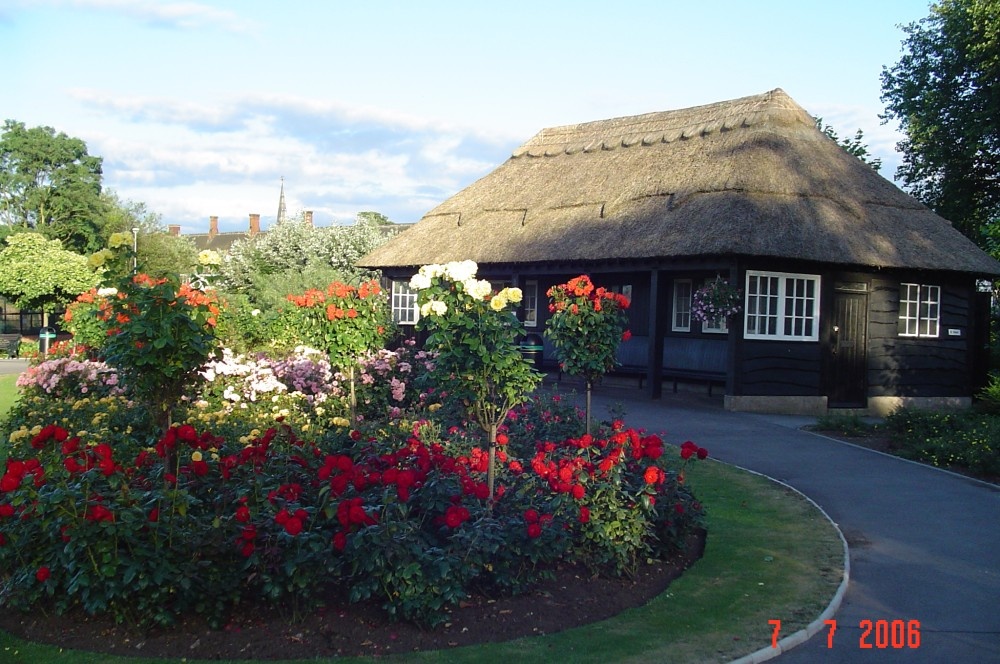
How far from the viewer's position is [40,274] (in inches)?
1565

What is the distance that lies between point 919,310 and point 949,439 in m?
7.31

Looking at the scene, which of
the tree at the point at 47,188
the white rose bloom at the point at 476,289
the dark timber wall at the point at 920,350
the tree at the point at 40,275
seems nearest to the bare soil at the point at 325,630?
the white rose bloom at the point at 476,289

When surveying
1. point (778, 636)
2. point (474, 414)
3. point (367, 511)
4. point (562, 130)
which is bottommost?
point (778, 636)

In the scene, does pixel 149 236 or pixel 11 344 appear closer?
pixel 11 344

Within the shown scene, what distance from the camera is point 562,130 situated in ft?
90.8

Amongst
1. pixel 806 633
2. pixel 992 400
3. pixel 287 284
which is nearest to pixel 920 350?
pixel 992 400

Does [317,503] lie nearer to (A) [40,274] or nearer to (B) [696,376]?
(B) [696,376]

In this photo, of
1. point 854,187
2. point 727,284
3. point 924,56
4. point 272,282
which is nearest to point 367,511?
point 727,284

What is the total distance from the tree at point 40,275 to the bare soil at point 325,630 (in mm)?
37338

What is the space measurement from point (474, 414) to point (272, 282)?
85.5 ft

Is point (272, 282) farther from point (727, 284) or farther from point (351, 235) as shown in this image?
point (727, 284)

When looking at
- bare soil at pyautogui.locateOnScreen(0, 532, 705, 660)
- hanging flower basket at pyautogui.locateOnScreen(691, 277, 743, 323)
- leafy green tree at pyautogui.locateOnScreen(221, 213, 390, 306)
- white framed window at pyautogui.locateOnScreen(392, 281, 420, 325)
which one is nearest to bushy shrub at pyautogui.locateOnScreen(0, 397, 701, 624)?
bare soil at pyautogui.locateOnScreen(0, 532, 705, 660)

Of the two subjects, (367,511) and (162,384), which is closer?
(367,511)
